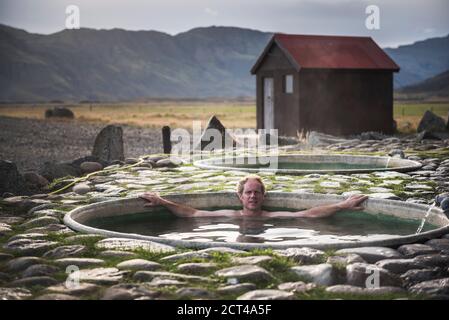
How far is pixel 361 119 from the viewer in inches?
1041

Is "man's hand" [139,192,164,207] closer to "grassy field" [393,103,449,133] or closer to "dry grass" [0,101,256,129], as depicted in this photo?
"grassy field" [393,103,449,133]

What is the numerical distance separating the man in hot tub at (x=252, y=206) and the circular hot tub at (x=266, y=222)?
0.25 ft

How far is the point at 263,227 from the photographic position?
8.56m

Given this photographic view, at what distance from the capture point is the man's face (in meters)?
8.28

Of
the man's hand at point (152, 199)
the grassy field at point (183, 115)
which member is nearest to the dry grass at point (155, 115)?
the grassy field at point (183, 115)

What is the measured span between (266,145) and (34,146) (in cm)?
982

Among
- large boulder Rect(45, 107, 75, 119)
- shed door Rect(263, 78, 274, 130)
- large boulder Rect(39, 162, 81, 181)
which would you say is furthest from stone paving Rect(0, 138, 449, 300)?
large boulder Rect(45, 107, 75, 119)

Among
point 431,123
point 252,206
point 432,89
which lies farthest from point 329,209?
point 432,89

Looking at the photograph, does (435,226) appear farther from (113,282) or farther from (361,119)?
(361,119)

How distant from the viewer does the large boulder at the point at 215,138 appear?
20141mm

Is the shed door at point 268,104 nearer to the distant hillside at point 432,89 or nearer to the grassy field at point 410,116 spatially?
the grassy field at point 410,116

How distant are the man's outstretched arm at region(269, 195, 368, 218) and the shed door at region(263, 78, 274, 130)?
17.8 meters

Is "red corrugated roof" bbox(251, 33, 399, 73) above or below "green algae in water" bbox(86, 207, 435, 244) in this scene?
above
